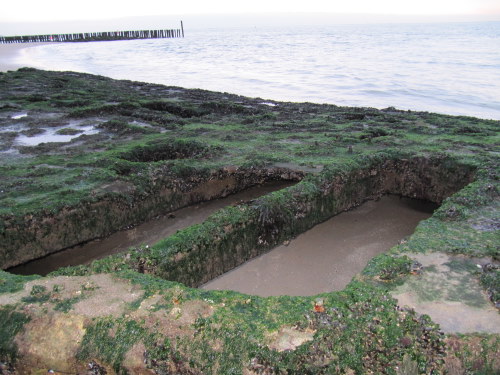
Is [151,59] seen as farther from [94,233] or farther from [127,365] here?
[127,365]

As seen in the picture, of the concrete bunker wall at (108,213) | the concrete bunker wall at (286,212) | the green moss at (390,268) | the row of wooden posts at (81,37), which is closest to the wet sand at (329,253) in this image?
the concrete bunker wall at (286,212)

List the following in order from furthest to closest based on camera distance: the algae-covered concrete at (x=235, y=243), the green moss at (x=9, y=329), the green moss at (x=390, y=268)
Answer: the green moss at (x=390, y=268), the green moss at (x=9, y=329), the algae-covered concrete at (x=235, y=243)

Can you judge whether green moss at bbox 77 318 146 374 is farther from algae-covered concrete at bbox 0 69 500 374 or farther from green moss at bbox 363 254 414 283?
green moss at bbox 363 254 414 283

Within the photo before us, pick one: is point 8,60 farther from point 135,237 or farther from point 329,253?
point 329,253

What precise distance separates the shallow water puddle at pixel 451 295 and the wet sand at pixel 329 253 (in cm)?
133

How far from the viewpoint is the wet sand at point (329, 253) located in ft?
17.8

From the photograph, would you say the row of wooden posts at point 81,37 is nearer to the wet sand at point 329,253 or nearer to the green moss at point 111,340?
the wet sand at point 329,253

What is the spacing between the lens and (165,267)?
4840mm

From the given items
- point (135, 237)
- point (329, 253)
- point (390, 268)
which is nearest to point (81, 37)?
point (135, 237)

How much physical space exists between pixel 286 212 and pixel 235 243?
3.41 feet

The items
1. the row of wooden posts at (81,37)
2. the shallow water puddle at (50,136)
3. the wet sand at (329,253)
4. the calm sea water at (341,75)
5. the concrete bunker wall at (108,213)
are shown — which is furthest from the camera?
the row of wooden posts at (81,37)

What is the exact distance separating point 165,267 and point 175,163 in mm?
3259

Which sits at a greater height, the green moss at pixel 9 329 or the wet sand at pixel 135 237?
the green moss at pixel 9 329

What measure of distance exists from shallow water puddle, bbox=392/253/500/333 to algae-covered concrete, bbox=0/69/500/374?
0.07ft
